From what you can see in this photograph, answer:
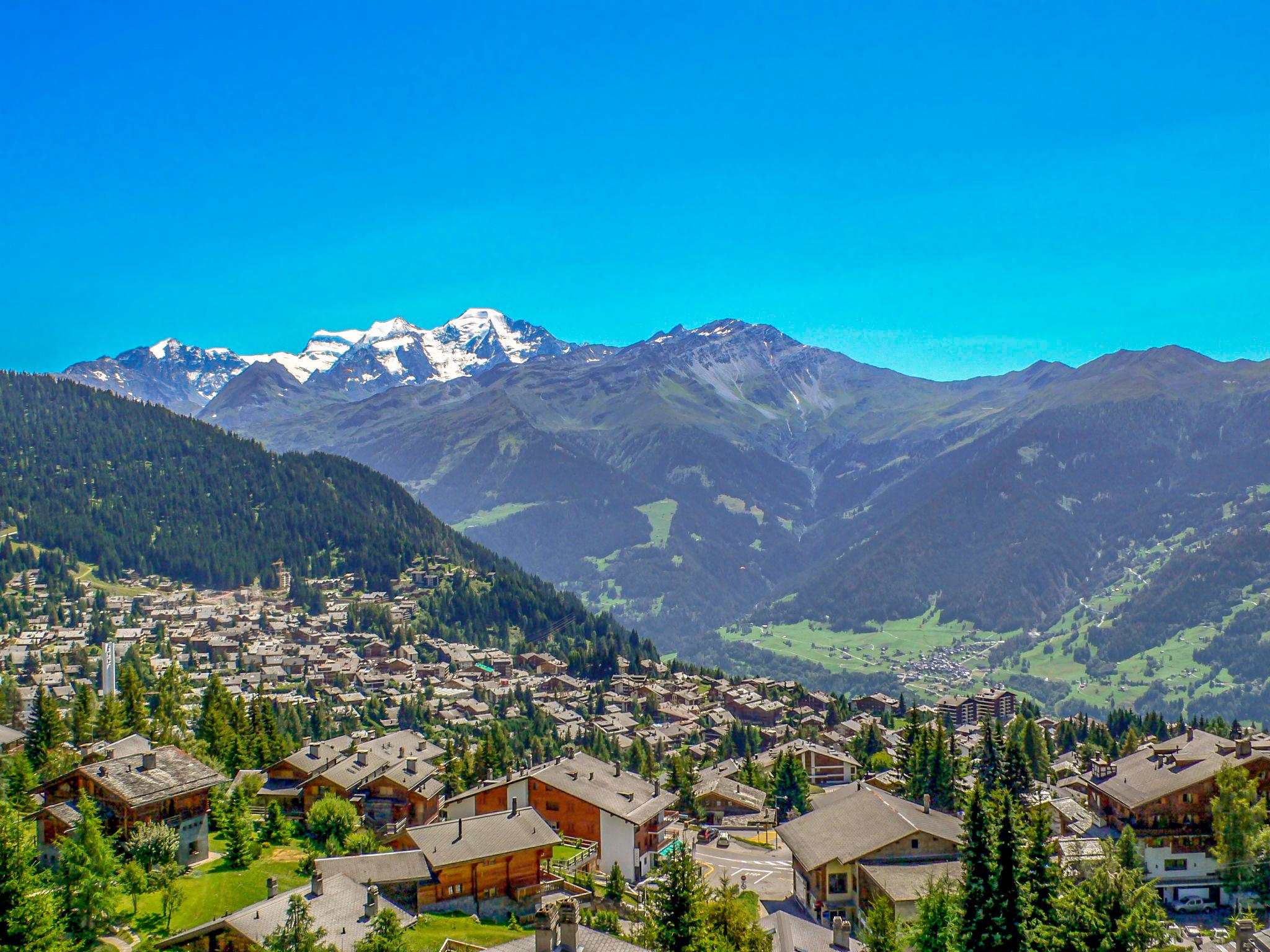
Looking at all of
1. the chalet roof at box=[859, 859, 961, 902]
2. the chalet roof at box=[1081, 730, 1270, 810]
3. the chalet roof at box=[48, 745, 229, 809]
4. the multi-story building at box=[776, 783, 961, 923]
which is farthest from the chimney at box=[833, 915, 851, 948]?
the chalet roof at box=[48, 745, 229, 809]

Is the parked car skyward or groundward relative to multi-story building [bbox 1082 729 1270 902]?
groundward

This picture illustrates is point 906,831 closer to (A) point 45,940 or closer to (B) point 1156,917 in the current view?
(B) point 1156,917

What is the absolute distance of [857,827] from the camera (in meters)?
70.3

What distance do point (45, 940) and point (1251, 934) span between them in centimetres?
5045

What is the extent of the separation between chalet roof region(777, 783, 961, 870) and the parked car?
1425 centimetres

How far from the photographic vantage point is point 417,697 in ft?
515

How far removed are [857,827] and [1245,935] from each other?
2518cm

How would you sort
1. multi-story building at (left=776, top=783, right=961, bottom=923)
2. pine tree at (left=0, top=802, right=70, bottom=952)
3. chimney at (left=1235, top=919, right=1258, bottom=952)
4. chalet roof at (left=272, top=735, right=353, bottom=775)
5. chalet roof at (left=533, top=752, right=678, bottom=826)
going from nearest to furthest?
pine tree at (left=0, top=802, right=70, bottom=952) < chimney at (left=1235, top=919, right=1258, bottom=952) < multi-story building at (left=776, top=783, right=961, bottom=923) < chalet roof at (left=533, top=752, right=678, bottom=826) < chalet roof at (left=272, top=735, right=353, bottom=775)

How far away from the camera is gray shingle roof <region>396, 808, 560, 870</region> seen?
58188mm

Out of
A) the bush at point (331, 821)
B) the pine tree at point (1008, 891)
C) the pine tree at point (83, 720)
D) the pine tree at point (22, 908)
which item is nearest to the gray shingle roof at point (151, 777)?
the bush at point (331, 821)

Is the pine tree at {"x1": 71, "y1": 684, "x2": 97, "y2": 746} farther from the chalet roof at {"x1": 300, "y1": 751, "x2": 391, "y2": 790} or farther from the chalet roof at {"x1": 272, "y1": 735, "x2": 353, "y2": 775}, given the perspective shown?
the chalet roof at {"x1": 300, "y1": 751, "x2": 391, "y2": 790}

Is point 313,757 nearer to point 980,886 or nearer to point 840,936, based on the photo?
point 840,936

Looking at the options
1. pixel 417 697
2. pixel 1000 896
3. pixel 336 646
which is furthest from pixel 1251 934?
pixel 336 646

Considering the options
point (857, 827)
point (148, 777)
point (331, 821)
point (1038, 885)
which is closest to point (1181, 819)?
point (857, 827)
